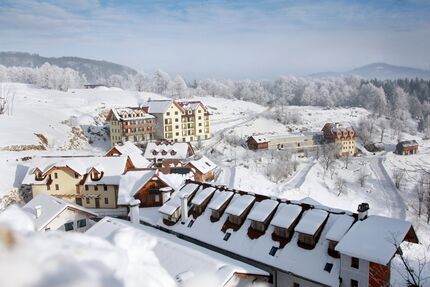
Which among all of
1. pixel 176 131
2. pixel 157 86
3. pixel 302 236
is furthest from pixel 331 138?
pixel 157 86

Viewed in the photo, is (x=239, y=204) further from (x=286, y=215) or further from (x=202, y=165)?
(x=202, y=165)

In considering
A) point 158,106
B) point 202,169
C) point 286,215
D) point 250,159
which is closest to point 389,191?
point 250,159

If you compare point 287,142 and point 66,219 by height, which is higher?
point 66,219

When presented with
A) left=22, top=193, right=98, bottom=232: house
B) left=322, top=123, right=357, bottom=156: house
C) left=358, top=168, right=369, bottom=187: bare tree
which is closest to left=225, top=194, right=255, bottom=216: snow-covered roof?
left=22, top=193, right=98, bottom=232: house

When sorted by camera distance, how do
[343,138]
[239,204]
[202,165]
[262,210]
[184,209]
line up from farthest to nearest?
1. [343,138]
2. [202,165]
3. [184,209]
4. [239,204]
5. [262,210]

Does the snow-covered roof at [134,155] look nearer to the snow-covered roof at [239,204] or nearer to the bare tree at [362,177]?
the snow-covered roof at [239,204]

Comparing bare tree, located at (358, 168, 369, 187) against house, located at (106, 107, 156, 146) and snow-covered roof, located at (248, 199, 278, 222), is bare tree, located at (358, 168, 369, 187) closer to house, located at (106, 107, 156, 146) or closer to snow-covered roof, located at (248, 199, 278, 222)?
house, located at (106, 107, 156, 146)
